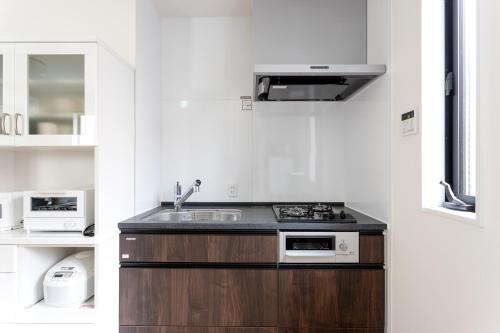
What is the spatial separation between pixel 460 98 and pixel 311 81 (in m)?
0.82

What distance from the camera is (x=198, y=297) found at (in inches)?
59.8

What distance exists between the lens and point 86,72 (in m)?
1.38

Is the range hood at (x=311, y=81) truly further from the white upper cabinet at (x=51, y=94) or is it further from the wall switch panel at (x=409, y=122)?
the white upper cabinet at (x=51, y=94)

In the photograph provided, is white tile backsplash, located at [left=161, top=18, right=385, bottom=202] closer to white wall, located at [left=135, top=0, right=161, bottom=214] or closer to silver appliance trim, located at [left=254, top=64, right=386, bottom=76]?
white wall, located at [left=135, top=0, right=161, bottom=214]

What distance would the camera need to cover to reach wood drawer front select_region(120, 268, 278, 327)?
1511mm

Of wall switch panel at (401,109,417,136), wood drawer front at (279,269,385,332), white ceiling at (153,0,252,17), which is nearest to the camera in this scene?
wall switch panel at (401,109,417,136)

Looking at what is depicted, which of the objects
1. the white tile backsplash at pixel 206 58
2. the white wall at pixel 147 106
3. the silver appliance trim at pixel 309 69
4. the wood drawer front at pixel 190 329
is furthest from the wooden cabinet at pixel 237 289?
the white tile backsplash at pixel 206 58

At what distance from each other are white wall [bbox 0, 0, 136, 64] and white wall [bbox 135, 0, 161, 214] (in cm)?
7

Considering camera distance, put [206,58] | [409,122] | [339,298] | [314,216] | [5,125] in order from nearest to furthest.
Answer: [409,122]
[5,125]
[339,298]
[314,216]
[206,58]

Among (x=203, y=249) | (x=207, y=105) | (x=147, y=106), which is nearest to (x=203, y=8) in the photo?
(x=207, y=105)

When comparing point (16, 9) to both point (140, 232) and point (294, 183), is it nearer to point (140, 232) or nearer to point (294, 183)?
point (140, 232)

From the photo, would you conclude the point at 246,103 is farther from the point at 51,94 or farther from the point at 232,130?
the point at 51,94

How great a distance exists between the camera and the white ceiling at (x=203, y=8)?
6.56ft

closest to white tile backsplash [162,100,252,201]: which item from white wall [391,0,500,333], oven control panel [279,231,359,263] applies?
oven control panel [279,231,359,263]
